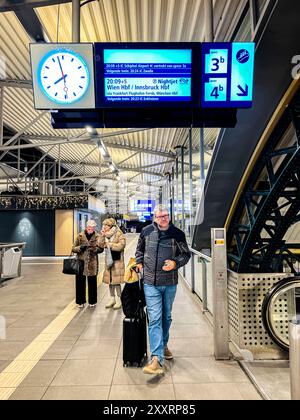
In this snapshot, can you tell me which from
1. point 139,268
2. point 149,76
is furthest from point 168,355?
point 149,76

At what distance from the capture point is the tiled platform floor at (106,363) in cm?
243

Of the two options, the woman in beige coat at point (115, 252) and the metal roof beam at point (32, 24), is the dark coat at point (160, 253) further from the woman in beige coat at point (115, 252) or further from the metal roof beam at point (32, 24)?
the metal roof beam at point (32, 24)

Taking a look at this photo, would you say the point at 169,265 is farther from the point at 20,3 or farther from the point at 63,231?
the point at 63,231

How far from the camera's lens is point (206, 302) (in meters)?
4.68

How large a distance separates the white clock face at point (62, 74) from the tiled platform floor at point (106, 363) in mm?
2541

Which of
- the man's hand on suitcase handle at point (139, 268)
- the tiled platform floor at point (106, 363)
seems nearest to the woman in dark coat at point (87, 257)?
the tiled platform floor at point (106, 363)

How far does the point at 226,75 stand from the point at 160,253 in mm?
1804

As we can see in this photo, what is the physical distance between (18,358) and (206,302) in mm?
2695

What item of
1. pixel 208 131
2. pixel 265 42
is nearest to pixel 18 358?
pixel 265 42

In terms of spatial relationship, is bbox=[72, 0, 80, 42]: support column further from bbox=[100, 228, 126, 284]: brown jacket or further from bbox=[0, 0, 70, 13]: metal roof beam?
bbox=[100, 228, 126, 284]: brown jacket

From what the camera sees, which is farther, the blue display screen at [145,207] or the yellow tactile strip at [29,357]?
the blue display screen at [145,207]

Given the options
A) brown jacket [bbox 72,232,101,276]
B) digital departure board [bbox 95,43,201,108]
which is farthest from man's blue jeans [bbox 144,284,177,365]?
brown jacket [bbox 72,232,101,276]

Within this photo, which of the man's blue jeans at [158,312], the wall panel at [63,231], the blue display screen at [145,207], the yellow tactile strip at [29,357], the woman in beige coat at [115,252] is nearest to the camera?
the yellow tactile strip at [29,357]
